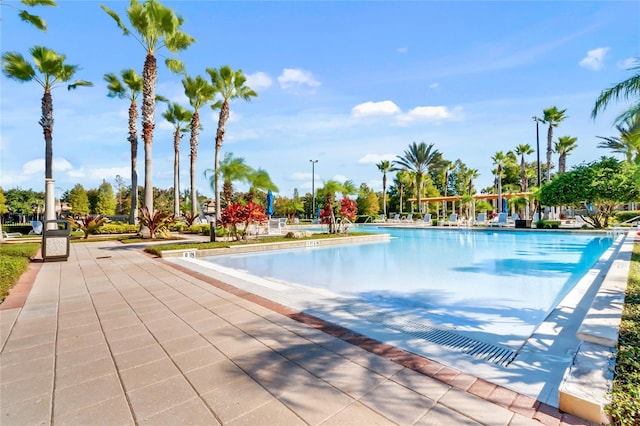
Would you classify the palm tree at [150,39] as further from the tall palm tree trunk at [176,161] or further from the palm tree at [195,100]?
the tall palm tree trunk at [176,161]

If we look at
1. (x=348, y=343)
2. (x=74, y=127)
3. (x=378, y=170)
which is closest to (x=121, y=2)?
(x=74, y=127)

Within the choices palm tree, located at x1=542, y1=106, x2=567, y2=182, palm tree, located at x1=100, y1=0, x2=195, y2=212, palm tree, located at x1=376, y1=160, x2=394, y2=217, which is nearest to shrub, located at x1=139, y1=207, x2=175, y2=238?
palm tree, located at x1=100, y1=0, x2=195, y2=212

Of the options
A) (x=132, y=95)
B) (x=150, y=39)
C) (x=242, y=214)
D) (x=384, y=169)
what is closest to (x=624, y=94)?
(x=242, y=214)

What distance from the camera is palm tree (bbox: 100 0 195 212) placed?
13.1 meters

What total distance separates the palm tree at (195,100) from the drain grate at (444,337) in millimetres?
17536

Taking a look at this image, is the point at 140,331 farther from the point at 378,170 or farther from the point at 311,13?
the point at 378,170

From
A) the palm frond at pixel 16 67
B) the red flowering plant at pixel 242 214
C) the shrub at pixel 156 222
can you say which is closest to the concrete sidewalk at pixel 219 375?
the red flowering plant at pixel 242 214

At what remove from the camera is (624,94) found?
602cm

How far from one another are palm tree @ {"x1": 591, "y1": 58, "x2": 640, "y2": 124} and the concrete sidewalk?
691 cm

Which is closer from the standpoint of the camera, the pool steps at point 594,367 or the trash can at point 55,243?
the pool steps at point 594,367

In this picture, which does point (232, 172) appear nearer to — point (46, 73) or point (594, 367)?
point (46, 73)

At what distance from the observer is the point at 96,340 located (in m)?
2.92

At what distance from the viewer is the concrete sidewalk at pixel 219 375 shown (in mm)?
1799

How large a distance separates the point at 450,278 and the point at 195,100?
20.1 meters
